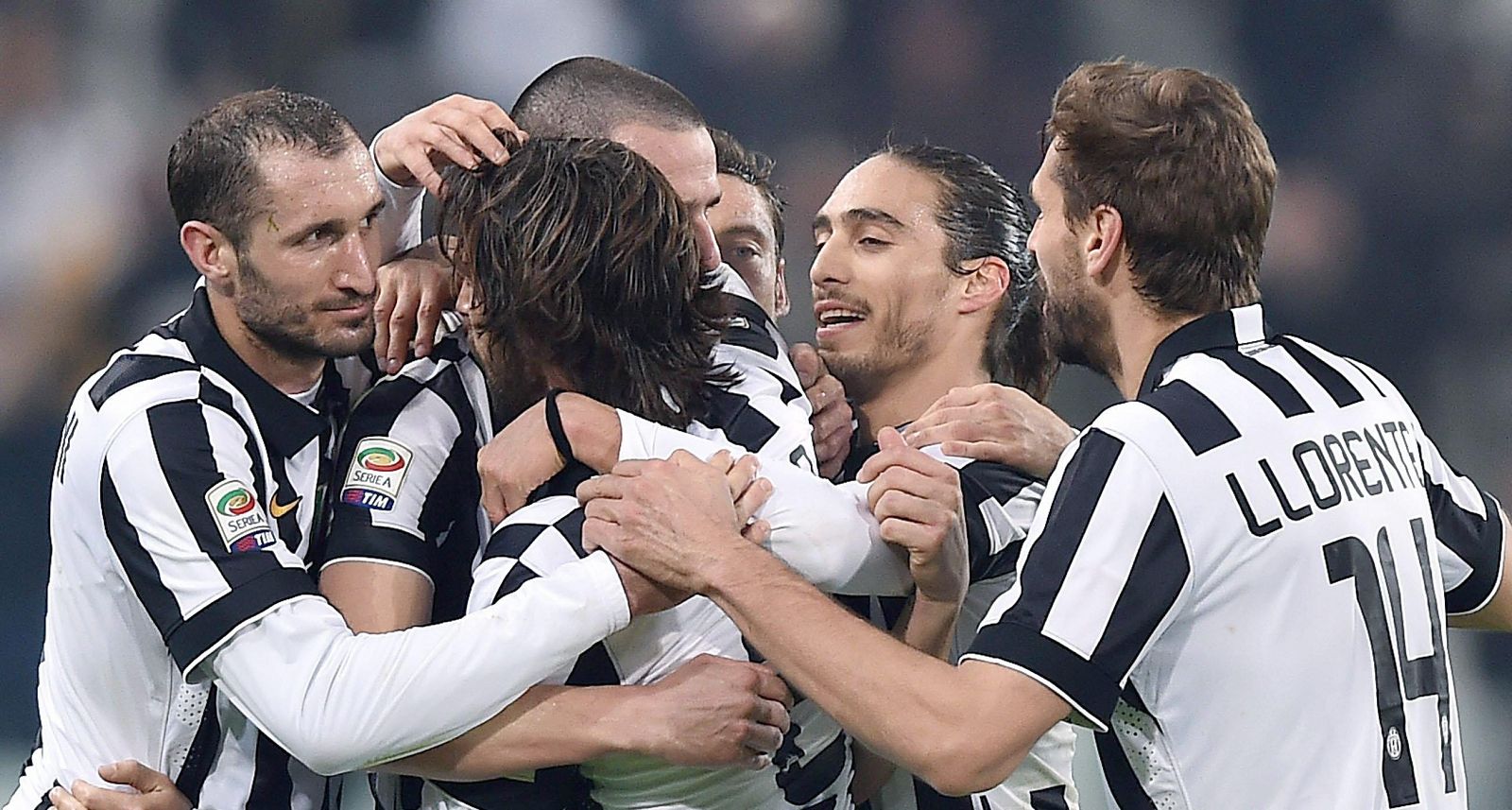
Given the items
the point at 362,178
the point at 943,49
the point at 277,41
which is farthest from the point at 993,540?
the point at 277,41

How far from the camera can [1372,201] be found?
4977 mm

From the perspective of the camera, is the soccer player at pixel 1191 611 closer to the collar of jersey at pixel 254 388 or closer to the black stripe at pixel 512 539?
the black stripe at pixel 512 539

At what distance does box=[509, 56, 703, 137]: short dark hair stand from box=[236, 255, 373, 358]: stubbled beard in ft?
1.63

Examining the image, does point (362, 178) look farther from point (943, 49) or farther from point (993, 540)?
point (943, 49)

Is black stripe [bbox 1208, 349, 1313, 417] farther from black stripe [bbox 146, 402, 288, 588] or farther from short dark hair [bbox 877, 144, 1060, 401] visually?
black stripe [bbox 146, 402, 288, 588]

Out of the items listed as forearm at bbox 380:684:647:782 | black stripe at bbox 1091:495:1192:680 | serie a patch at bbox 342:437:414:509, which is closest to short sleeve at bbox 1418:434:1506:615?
black stripe at bbox 1091:495:1192:680

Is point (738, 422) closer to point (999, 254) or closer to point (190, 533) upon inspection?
point (190, 533)

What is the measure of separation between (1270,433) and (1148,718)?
0.37 metres

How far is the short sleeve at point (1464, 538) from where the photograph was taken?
2203 millimetres

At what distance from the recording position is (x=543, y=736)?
6.07ft

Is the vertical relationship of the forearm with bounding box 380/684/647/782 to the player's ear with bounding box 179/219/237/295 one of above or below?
below

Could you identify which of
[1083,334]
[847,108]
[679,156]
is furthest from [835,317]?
[847,108]

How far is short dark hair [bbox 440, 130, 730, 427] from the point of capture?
6.44ft

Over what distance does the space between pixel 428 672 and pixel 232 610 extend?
1.03 ft
